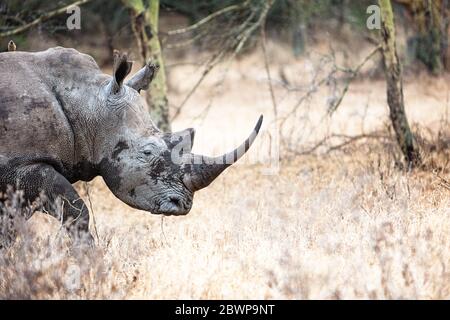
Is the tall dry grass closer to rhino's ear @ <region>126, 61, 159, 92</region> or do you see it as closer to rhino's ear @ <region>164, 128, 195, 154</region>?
rhino's ear @ <region>164, 128, 195, 154</region>

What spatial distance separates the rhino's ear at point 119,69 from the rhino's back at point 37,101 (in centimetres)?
30

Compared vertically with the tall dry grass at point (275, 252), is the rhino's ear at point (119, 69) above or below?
above

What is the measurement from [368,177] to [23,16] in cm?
528

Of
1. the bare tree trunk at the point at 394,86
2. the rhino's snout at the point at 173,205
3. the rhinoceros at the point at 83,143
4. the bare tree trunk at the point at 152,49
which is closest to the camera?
the rhinoceros at the point at 83,143

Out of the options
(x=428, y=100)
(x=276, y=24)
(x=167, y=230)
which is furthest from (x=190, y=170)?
(x=276, y=24)

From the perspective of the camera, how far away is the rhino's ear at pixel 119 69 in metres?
7.22

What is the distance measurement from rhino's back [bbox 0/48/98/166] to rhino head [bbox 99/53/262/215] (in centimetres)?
31

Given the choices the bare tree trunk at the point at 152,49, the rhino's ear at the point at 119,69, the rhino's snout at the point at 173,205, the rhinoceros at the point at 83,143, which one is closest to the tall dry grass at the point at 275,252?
the rhino's snout at the point at 173,205

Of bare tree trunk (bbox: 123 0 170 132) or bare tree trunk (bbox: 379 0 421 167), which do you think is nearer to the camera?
bare tree trunk (bbox: 379 0 421 167)

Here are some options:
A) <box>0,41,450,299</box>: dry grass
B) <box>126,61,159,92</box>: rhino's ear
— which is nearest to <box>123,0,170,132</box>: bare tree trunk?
<box>0,41,450,299</box>: dry grass

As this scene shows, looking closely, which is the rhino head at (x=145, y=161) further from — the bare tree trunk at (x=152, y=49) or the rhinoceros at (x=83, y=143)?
the bare tree trunk at (x=152, y=49)

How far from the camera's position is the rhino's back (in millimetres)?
6969
